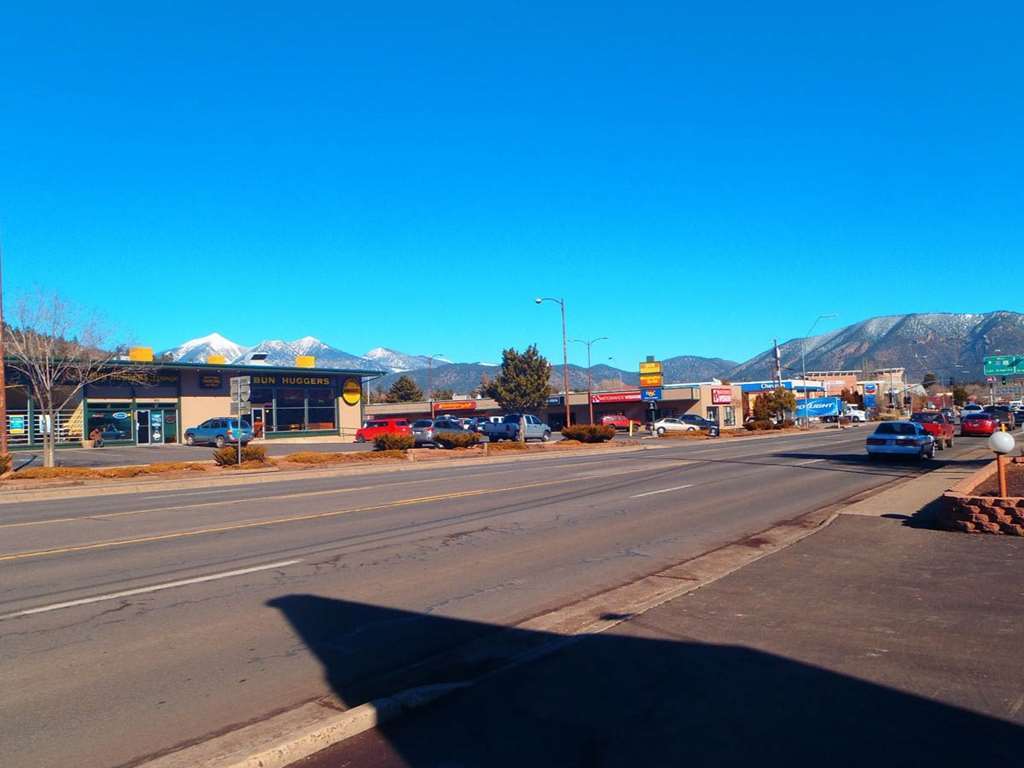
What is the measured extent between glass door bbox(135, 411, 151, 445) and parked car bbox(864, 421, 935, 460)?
4000 cm

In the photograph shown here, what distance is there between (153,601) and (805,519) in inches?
422

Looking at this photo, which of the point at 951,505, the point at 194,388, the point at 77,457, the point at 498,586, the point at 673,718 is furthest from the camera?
the point at 194,388

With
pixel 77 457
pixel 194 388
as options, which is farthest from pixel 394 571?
pixel 194 388

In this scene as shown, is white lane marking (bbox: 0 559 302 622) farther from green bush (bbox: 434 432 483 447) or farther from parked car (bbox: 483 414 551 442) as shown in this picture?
parked car (bbox: 483 414 551 442)

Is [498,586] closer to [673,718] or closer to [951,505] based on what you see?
[673,718]

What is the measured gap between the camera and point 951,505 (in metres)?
12.6

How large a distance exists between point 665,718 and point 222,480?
76.0 feet

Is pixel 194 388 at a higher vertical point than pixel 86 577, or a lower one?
higher

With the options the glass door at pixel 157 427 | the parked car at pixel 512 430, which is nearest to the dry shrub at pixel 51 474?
the glass door at pixel 157 427

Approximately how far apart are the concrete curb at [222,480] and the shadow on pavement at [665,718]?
18491 mm

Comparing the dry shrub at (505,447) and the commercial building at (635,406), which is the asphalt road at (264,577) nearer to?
the dry shrub at (505,447)

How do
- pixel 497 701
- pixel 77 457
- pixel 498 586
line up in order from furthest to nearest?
pixel 77 457 < pixel 498 586 < pixel 497 701

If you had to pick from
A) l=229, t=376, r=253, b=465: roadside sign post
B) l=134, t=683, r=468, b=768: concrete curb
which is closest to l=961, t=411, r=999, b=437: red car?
l=229, t=376, r=253, b=465: roadside sign post

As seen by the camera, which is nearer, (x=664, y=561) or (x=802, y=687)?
(x=802, y=687)
